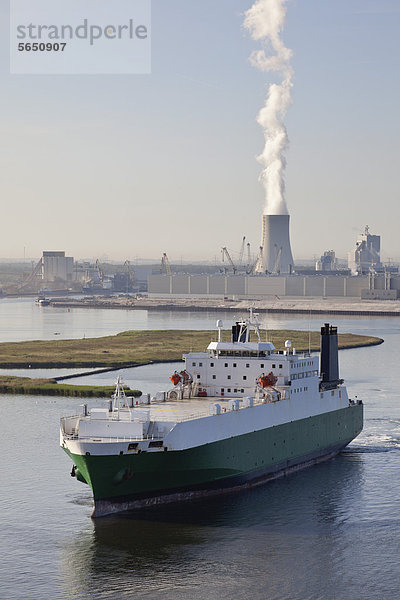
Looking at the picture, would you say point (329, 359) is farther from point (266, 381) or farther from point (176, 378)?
point (176, 378)

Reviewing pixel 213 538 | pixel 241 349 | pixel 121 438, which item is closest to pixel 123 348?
pixel 241 349

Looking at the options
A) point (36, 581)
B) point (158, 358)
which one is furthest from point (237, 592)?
point (158, 358)

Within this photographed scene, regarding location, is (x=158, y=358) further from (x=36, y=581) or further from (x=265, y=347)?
(x=36, y=581)

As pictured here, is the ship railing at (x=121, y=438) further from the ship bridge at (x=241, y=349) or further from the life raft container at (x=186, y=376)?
the ship bridge at (x=241, y=349)

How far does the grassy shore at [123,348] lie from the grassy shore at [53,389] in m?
17.3

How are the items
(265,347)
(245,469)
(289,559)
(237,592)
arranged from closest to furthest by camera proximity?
1. (237,592)
2. (289,559)
3. (245,469)
4. (265,347)

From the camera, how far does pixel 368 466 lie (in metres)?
49.2

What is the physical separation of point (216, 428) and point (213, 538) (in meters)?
5.08

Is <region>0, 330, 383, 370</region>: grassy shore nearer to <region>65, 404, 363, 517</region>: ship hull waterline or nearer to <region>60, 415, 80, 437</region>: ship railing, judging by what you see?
<region>65, 404, 363, 517</region>: ship hull waterline

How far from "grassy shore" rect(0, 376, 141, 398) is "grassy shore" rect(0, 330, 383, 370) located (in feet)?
56.9

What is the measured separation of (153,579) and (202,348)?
73393mm

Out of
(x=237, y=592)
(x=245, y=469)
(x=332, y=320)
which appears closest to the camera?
(x=237, y=592)

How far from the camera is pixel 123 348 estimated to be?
11256cm

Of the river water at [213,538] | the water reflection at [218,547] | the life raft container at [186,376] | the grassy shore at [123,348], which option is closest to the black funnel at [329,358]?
the river water at [213,538]
